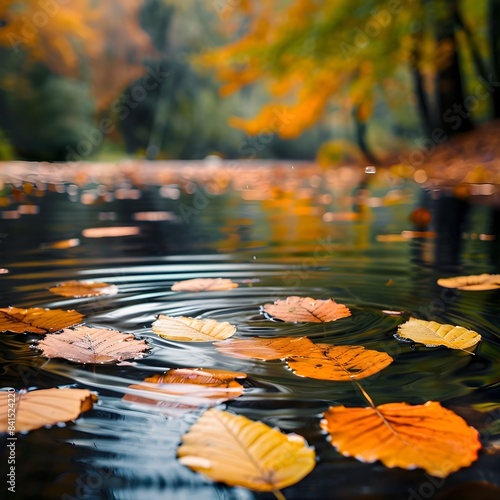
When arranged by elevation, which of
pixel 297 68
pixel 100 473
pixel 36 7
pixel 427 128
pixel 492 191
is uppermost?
pixel 36 7

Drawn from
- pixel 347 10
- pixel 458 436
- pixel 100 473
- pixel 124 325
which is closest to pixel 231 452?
pixel 100 473

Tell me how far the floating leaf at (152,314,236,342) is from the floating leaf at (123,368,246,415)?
0.48 ft

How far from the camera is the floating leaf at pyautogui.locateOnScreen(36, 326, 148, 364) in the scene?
2.92 feet

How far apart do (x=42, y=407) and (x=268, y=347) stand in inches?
13.7

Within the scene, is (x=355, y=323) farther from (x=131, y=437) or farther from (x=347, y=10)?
(x=347, y=10)

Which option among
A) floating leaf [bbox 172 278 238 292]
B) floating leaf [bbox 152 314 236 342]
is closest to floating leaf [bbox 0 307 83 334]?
floating leaf [bbox 152 314 236 342]

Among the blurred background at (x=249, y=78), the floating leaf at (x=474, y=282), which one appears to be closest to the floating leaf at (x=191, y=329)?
the floating leaf at (x=474, y=282)

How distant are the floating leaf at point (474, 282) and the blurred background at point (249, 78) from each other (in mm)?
4833

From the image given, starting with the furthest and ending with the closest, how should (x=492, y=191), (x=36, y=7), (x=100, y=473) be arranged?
(x=36, y=7) < (x=492, y=191) < (x=100, y=473)

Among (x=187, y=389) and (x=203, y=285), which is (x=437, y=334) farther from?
(x=203, y=285)

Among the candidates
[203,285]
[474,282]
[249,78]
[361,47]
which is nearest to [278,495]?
[203,285]

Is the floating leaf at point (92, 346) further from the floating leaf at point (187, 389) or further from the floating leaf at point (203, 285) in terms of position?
the floating leaf at point (203, 285)

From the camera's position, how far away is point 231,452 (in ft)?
1.90

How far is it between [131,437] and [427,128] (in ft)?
30.5
